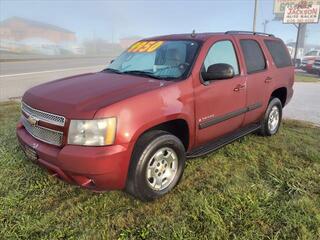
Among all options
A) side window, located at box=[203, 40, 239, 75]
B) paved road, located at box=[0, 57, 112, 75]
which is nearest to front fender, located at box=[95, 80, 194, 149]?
side window, located at box=[203, 40, 239, 75]

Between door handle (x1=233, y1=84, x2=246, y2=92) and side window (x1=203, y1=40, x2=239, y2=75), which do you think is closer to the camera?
side window (x1=203, y1=40, x2=239, y2=75)

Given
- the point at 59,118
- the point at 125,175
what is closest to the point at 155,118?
the point at 125,175

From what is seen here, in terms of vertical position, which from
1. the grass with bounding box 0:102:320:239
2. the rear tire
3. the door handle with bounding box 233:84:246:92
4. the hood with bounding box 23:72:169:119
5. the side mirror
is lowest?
the grass with bounding box 0:102:320:239

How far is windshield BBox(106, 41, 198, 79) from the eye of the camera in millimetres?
3625

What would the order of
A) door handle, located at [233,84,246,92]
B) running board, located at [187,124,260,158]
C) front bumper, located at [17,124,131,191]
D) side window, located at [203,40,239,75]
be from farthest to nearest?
door handle, located at [233,84,246,92] → side window, located at [203,40,239,75] → running board, located at [187,124,260,158] → front bumper, located at [17,124,131,191]

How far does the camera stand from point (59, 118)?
113 inches

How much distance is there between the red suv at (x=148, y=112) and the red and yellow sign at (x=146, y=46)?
22 mm

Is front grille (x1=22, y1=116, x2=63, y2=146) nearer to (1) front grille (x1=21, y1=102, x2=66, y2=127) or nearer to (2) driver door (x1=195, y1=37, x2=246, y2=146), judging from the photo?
(1) front grille (x1=21, y1=102, x2=66, y2=127)

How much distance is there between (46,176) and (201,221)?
200 centimetres

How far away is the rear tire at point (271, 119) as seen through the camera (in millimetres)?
5195

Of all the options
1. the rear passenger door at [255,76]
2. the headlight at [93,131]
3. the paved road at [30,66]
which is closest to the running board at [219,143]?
the rear passenger door at [255,76]

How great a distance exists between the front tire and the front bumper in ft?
0.46

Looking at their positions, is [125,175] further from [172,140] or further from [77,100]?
[77,100]

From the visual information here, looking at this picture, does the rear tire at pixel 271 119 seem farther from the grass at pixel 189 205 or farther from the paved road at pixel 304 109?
the paved road at pixel 304 109
